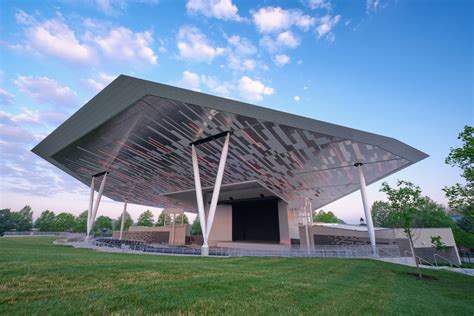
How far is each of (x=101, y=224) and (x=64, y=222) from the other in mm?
13214

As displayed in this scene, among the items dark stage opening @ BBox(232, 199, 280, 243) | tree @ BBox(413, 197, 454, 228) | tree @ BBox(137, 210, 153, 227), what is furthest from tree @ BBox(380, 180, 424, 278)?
tree @ BBox(137, 210, 153, 227)

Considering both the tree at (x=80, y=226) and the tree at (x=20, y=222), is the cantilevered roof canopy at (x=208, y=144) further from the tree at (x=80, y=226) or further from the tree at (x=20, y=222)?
the tree at (x=20, y=222)

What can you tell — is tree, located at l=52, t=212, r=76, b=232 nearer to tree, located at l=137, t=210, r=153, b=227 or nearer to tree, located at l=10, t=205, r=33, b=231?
tree, located at l=10, t=205, r=33, b=231

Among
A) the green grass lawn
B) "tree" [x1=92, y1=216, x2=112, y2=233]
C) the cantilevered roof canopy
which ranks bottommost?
the green grass lawn

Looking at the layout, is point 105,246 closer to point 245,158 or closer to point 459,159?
point 245,158

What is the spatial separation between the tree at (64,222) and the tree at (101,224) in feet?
31.8

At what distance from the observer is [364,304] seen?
5.36 m

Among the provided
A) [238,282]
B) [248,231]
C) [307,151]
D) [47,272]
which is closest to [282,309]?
[238,282]

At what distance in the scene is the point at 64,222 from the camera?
66000mm

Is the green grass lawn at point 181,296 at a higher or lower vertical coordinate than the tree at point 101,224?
lower

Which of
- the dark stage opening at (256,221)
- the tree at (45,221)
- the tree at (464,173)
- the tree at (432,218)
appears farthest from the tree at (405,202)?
the tree at (45,221)

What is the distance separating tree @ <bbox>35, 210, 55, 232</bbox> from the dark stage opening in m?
61.6

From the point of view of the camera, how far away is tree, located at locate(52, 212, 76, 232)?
213ft

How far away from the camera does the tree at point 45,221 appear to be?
64750mm
